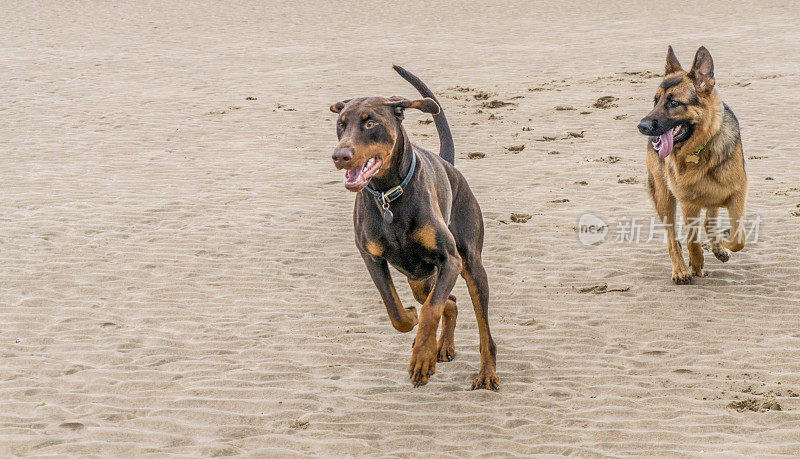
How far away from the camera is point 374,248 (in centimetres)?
503

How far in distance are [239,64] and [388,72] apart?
3875 mm

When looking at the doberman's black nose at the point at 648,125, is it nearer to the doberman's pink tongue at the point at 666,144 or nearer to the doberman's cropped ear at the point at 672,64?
the doberman's pink tongue at the point at 666,144

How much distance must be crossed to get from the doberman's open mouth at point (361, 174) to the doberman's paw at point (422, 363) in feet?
3.31

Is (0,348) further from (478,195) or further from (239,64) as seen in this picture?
(239,64)

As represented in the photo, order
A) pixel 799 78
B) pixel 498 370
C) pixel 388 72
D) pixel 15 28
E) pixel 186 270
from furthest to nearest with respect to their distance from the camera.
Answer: pixel 15 28, pixel 388 72, pixel 799 78, pixel 186 270, pixel 498 370

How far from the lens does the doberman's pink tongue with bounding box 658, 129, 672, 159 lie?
6957 mm

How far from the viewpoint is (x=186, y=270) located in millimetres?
7906

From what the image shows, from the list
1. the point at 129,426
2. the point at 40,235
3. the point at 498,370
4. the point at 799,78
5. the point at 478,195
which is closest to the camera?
the point at 129,426

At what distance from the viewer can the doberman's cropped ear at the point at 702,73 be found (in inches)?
264

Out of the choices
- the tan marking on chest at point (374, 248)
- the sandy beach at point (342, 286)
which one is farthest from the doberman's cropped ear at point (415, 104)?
the sandy beach at point (342, 286)

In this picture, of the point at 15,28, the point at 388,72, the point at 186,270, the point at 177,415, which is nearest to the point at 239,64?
the point at 388,72

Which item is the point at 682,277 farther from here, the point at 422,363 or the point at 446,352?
the point at 422,363

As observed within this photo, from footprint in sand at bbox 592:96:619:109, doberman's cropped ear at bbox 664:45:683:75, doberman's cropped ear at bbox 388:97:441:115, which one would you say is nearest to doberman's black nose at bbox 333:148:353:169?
doberman's cropped ear at bbox 388:97:441:115

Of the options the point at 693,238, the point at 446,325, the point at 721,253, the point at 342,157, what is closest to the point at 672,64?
the point at 693,238
